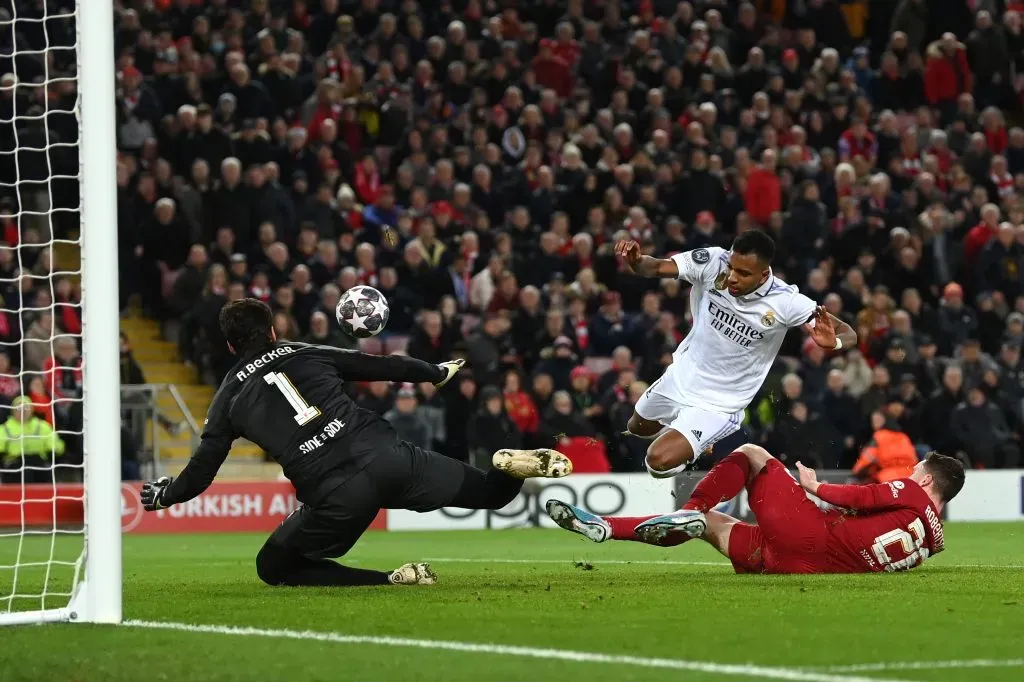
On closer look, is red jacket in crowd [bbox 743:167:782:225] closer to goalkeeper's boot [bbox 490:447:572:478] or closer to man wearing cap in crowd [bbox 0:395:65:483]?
man wearing cap in crowd [bbox 0:395:65:483]

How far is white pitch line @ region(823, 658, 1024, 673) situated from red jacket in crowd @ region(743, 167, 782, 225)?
54.1 ft

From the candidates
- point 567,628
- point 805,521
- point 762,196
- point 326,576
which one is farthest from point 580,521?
point 762,196

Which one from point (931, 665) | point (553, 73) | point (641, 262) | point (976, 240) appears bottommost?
point (976, 240)

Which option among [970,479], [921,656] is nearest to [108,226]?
[921,656]

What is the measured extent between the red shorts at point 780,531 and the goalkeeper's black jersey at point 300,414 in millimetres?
2272

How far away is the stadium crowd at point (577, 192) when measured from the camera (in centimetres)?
1984

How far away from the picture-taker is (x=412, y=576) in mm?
9781

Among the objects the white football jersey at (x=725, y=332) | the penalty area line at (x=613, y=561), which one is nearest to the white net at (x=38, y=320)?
the penalty area line at (x=613, y=561)

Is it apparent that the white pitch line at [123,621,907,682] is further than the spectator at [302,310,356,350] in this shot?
No

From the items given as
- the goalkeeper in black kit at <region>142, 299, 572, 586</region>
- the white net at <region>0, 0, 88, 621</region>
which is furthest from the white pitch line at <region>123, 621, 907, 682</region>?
the white net at <region>0, 0, 88, 621</region>

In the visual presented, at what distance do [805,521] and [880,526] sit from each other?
1.51 feet

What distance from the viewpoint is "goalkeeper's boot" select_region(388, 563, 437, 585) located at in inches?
384

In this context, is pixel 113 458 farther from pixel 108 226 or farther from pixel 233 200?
pixel 233 200

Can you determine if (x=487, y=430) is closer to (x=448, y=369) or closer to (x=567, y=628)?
(x=448, y=369)
